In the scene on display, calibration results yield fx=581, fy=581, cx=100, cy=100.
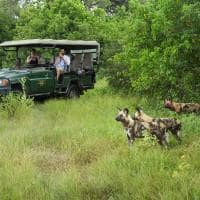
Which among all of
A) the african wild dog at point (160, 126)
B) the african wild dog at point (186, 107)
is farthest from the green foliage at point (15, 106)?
the african wild dog at point (160, 126)

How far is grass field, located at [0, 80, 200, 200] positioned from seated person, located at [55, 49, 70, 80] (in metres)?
4.10

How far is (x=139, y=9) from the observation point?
14562 millimetres

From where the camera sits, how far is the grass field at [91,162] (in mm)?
7402

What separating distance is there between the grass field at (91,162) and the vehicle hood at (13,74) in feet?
7.82

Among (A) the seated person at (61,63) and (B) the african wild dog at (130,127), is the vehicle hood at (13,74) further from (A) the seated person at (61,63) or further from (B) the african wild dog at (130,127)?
(B) the african wild dog at (130,127)

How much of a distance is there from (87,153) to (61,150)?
728 mm

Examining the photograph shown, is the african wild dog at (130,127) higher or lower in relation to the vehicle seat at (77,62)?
higher

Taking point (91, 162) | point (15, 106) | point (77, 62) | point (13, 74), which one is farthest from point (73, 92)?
point (91, 162)

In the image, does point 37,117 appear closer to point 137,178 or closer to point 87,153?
point 87,153

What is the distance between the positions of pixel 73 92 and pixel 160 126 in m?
9.01

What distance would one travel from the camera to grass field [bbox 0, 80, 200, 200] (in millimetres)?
7402

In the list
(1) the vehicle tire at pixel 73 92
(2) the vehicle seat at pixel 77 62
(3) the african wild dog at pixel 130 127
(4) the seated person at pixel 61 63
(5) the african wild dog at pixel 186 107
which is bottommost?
(1) the vehicle tire at pixel 73 92

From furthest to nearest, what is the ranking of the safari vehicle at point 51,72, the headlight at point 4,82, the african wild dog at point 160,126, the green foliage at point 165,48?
1. the safari vehicle at point 51,72
2. the headlight at point 4,82
3. the green foliage at point 165,48
4. the african wild dog at point 160,126

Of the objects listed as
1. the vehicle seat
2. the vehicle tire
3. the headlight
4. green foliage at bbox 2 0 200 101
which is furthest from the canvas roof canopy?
the headlight
